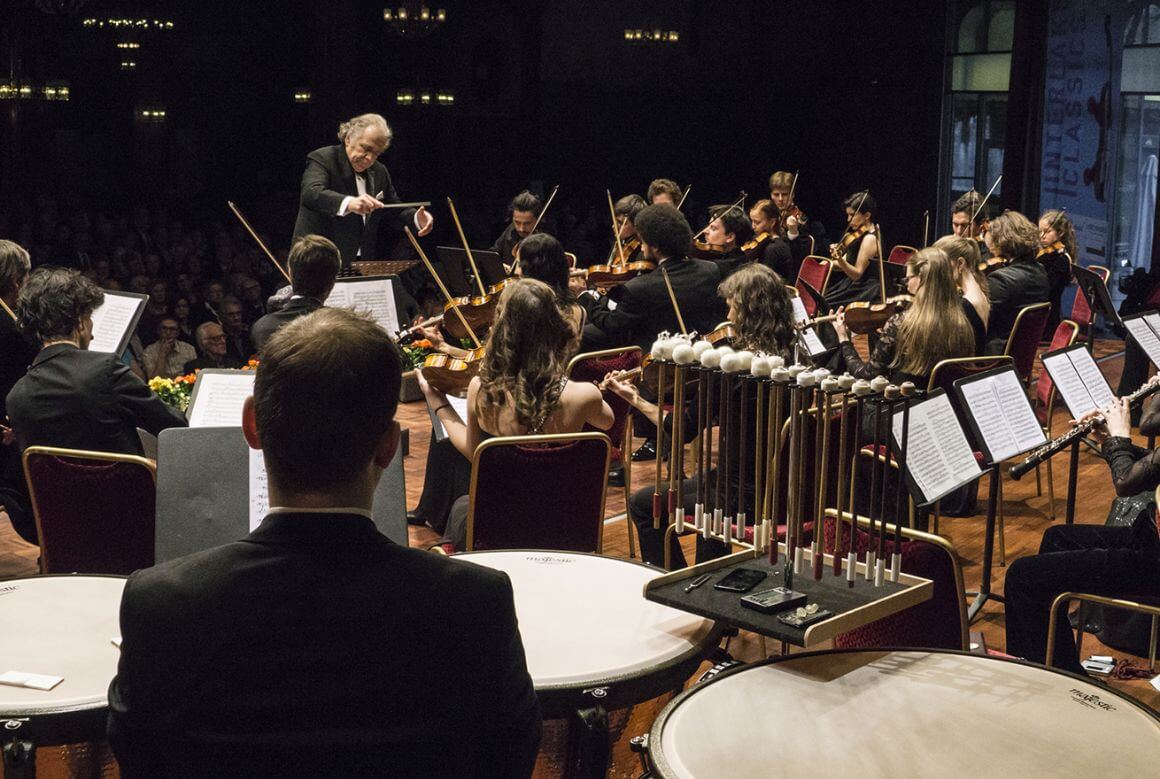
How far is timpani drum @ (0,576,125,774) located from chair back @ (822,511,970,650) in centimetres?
138

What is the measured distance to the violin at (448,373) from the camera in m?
4.07

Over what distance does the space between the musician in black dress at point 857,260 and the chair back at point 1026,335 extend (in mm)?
Result: 1908

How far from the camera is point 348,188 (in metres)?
5.92

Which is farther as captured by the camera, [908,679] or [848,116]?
[848,116]

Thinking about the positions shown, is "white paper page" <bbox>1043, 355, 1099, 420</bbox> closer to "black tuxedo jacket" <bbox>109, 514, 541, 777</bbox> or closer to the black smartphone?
the black smartphone

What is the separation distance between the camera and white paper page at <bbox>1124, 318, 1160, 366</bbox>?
4535mm

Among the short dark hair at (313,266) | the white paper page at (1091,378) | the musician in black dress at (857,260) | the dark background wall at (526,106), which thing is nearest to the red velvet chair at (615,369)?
the short dark hair at (313,266)

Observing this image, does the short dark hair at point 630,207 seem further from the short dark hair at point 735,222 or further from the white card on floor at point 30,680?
the white card on floor at point 30,680

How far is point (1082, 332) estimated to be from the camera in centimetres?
Answer: 848

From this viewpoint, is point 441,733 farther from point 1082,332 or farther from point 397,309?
point 1082,332

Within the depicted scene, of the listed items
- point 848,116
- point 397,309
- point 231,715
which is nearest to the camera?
point 231,715

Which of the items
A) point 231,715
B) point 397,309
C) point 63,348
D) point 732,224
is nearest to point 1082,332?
point 732,224

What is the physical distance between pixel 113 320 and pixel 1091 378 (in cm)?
327

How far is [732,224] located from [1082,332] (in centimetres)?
282
